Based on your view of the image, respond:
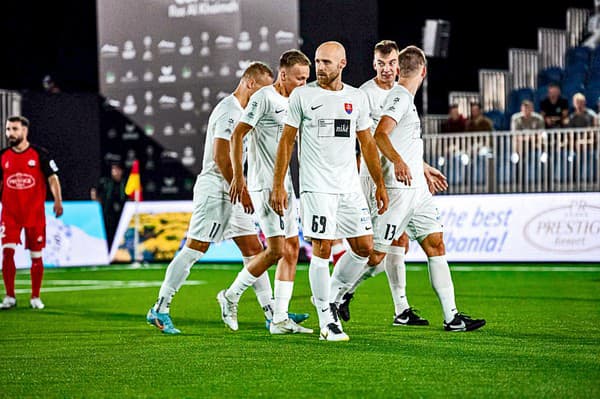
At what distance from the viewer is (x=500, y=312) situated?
11.8 meters

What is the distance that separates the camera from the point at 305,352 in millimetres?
8492

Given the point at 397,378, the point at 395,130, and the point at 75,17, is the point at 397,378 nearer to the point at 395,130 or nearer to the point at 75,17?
the point at 395,130

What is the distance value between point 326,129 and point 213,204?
1.53m

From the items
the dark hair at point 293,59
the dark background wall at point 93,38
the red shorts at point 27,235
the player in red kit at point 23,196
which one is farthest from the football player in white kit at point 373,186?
the dark background wall at point 93,38

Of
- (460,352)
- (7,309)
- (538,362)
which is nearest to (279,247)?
(460,352)

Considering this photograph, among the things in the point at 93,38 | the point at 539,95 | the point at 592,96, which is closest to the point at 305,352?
the point at 592,96

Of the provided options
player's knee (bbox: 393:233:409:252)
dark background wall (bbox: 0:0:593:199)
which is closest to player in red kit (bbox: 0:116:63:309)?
player's knee (bbox: 393:233:409:252)

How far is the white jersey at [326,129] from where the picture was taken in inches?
361

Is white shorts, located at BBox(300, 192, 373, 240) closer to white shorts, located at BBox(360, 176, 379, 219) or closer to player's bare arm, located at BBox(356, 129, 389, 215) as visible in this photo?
player's bare arm, located at BBox(356, 129, 389, 215)

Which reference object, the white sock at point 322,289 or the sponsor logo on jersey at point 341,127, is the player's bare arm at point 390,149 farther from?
the white sock at point 322,289

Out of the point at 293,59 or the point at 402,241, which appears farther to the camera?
the point at 402,241

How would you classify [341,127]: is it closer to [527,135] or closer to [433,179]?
[433,179]

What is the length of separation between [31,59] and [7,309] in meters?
16.9

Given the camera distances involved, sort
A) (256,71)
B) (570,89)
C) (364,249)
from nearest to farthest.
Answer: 1. (364,249)
2. (256,71)
3. (570,89)
